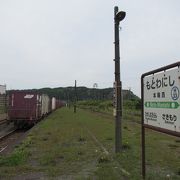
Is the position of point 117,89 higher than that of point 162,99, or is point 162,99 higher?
point 117,89

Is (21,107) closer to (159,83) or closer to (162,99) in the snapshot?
(159,83)

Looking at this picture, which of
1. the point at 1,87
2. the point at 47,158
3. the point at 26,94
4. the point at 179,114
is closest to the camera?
the point at 179,114

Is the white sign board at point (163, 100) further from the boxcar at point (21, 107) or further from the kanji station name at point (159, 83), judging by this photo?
the boxcar at point (21, 107)

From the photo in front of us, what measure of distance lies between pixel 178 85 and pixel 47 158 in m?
6.36

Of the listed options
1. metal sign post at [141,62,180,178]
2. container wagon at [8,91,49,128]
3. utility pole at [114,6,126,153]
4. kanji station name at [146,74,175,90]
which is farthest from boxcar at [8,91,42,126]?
kanji station name at [146,74,175,90]

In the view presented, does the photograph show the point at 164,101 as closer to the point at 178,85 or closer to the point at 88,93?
the point at 178,85

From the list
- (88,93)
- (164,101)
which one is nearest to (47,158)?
(164,101)

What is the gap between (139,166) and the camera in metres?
10.2

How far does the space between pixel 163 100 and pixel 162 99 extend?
4 centimetres

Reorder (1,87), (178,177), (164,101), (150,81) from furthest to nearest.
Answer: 1. (1,87)
2. (178,177)
3. (150,81)
4. (164,101)

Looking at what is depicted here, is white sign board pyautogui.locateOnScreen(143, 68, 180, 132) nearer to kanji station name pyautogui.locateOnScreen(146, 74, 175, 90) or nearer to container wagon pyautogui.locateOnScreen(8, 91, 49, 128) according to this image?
kanji station name pyautogui.locateOnScreen(146, 74, 175, 90)

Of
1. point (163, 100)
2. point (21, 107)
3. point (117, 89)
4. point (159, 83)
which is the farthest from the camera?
point (21, 107)

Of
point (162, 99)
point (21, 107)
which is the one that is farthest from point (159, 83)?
point (21, 107)

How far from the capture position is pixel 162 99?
7.52 metres
